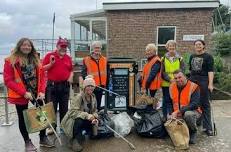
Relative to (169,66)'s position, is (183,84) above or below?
below

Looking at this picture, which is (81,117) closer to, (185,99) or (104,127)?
(104,127)

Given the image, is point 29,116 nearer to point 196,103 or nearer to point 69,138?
point 69,138

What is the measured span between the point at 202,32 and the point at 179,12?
4.73 feet

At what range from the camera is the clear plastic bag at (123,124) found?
20.8 feet

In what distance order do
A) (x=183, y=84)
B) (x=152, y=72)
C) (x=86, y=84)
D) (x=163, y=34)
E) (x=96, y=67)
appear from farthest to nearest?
1. (x=163, y=34)
2. (x=152, y=72)
3. (x=96, y=67)
4. (x=183, y=84)
5. (x=86, y=84)

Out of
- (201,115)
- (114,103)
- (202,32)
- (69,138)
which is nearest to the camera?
→ (69,138)

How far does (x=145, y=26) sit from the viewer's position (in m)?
17.9

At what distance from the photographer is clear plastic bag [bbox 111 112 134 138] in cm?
634

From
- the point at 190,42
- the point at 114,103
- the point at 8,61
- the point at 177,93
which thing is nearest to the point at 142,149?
the point at 177,93

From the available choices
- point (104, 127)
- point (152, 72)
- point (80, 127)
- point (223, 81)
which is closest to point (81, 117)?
point (80, 127)

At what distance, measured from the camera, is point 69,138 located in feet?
19.0

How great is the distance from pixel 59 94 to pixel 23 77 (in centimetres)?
94

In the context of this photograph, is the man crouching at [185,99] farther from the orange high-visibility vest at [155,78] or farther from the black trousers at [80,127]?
the black trousers at [80,127]

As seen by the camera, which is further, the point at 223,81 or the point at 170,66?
the point at 223,81
